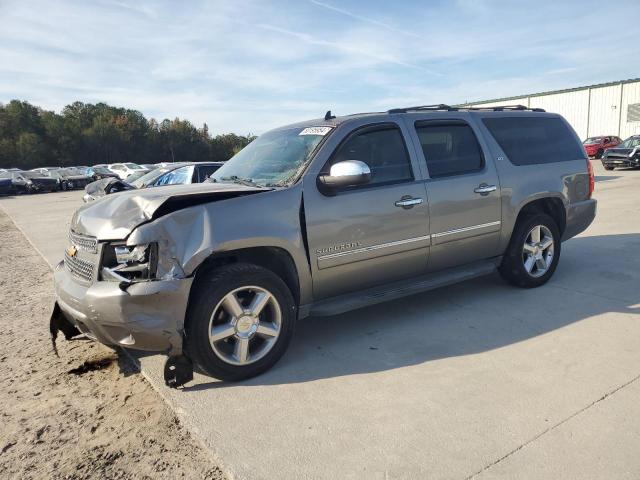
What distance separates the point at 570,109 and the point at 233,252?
5238cm

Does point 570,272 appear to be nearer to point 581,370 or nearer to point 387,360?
point 581,370

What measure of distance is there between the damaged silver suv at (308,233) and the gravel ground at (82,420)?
34 cm

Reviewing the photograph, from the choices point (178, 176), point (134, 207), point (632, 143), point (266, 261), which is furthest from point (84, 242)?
point (632, 143)

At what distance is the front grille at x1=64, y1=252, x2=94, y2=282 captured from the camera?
3352 mm

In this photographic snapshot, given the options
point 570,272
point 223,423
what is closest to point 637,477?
point 223,423

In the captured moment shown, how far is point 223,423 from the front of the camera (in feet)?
9.45

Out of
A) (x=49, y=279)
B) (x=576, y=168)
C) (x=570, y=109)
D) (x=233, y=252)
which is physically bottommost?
(x=49, y=279)

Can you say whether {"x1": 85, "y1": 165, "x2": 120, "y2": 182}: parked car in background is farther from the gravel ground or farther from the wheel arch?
the wheel arch

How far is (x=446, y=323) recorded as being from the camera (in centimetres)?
430

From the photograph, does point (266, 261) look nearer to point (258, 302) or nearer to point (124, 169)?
point (258, 302)

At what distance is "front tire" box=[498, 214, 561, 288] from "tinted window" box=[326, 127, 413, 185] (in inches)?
62.1

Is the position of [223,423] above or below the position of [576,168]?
below

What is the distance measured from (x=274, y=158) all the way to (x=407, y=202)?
1.21 meters

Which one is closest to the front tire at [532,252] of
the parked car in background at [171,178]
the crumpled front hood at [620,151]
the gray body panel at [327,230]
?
the gray body panel at [327,230]
